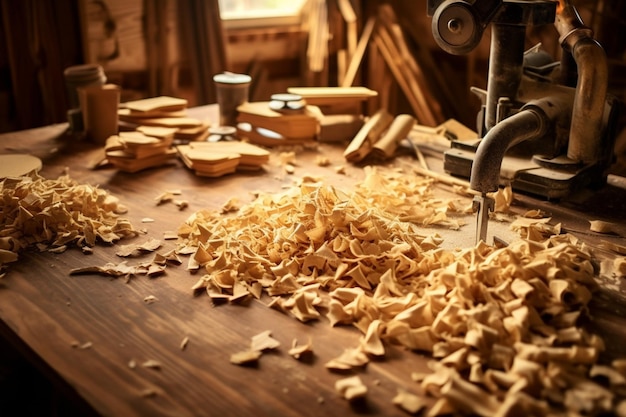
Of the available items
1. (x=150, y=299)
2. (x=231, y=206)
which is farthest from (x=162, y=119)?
(x=150, y=299)

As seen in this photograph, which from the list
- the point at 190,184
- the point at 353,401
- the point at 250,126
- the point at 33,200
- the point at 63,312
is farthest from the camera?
the point at 250,126

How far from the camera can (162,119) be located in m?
2.14

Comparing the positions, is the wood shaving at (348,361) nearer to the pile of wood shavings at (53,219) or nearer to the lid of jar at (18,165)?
the pile of wood shavings at (53,219)

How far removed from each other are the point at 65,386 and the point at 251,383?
283mm

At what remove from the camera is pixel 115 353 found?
1.04 meters

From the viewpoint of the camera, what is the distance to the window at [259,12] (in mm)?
3881

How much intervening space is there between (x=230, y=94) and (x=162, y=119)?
248 mm

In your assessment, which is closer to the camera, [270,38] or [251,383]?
[251,383]

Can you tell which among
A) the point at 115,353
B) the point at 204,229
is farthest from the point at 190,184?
the point at 115,353

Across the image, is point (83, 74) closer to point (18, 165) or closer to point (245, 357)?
point (18, 165)

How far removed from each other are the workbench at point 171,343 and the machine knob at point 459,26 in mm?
425

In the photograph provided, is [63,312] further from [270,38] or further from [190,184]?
[270,38]

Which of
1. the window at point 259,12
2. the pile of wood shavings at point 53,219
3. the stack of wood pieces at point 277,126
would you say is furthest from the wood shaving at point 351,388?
the window at point 259,12

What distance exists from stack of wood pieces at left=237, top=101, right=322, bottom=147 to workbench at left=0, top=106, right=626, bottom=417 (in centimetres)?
68
